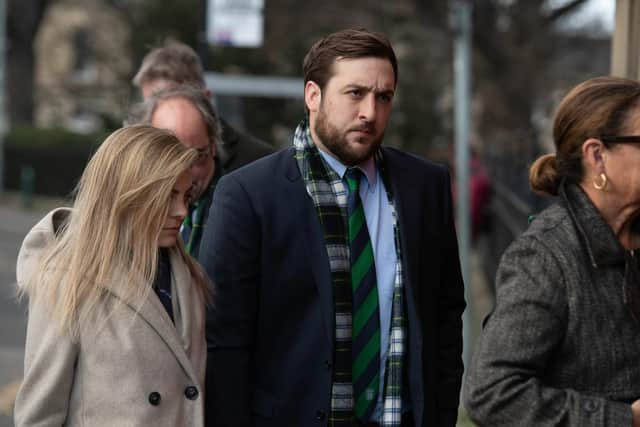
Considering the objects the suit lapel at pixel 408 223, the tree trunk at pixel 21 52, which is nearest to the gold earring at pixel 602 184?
the suit lapel at pixel 408 223

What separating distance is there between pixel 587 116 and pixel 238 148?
7.03 feet

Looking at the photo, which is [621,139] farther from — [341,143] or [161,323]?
[161,323]

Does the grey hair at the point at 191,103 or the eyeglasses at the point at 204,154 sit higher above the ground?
the grey hair at the point at 191,103

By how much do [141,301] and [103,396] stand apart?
0.26m

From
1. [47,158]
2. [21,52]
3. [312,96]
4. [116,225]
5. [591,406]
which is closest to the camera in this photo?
[591,406]

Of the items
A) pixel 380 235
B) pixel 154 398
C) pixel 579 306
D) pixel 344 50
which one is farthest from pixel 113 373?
pixel 579 306

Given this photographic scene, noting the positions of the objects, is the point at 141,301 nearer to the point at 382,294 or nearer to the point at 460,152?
the point at 382,294

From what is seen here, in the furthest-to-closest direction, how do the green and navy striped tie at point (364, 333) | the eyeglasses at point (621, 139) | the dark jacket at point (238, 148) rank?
1. the dark jacket at point (238, 148)
2. the green and navy striped tie at point (364, 333)
3. the eyeglasses at point (621, 139)

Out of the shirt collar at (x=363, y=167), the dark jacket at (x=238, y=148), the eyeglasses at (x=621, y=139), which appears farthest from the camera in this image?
the dark jacket at (x=238, y=148)

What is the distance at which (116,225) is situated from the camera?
9.37 ft

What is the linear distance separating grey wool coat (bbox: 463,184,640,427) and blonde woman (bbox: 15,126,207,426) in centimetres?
86

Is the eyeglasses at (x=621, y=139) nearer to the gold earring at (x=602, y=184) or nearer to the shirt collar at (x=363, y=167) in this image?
the gold earring at (x=602, y=184)

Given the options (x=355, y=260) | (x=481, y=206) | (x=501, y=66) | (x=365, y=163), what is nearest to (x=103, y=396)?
(x=355, y=260)

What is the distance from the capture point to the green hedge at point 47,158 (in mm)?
26250
